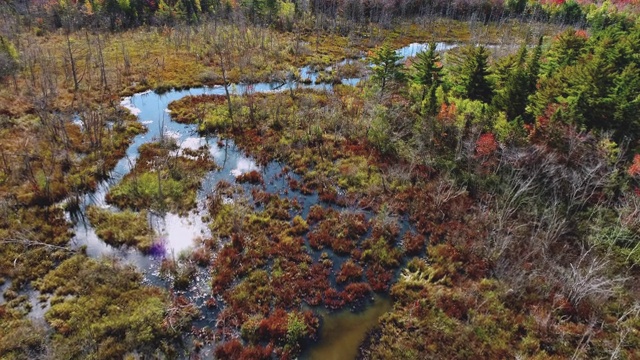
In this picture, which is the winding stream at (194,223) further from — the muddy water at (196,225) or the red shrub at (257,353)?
the red shrub at (257,353)

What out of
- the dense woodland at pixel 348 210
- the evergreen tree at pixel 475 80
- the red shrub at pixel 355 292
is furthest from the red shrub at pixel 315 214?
the evergreen tree at pixel 475 80

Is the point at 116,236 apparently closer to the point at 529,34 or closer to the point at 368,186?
the point at 368,186

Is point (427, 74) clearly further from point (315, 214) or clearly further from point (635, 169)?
point (315, 214)

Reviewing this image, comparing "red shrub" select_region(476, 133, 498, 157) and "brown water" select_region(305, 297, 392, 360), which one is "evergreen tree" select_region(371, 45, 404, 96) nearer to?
"red shrub" select_region(476, 133, 498, 157)

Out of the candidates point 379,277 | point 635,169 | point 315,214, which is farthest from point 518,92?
point 379,277

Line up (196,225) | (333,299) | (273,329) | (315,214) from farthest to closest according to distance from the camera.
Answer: (315,214)
(196,225)
(333,299)
(273,329)

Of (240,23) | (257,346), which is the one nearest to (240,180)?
(257,346)
